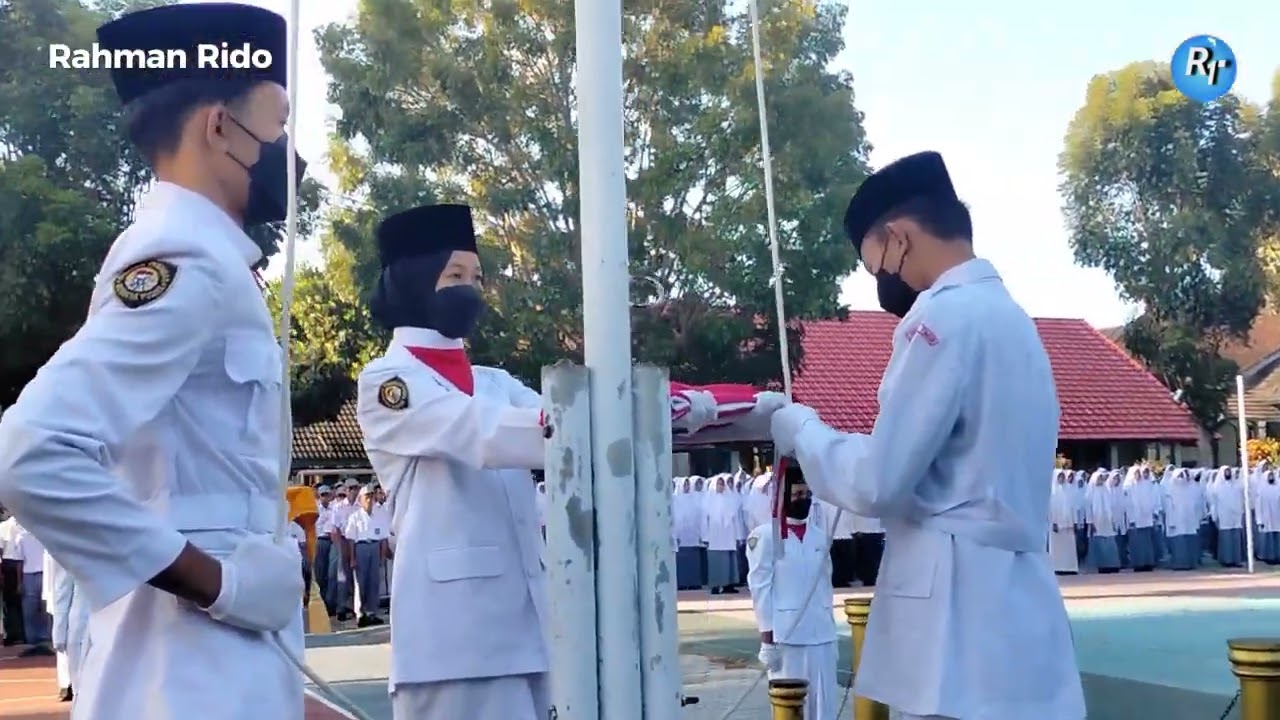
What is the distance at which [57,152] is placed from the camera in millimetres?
21141

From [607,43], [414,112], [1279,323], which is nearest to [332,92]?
[414,112]

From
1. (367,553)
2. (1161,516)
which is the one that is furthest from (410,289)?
(1161,516)

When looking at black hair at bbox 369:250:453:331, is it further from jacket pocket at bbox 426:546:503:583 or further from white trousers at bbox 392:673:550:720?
white trousers at bbox 392:673:550:720

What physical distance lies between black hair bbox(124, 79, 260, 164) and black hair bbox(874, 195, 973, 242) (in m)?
1.84

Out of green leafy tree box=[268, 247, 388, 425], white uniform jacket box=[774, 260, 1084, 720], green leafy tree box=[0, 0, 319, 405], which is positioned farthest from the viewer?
green leafy tree box=[268, 247, 388, 425]

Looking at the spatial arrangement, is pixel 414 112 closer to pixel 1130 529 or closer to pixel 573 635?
pixel 1130 529

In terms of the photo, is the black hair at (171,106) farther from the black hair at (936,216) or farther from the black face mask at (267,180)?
the black hair at (936,216)

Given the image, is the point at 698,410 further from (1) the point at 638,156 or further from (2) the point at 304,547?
(1) the point at 638,156

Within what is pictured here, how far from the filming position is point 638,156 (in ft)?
69.3

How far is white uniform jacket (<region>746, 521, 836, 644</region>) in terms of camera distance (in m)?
7.80

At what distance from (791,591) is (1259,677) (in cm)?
335

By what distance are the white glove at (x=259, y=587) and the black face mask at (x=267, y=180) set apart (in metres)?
0.64

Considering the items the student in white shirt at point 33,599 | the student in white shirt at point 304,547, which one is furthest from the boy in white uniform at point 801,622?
the student in white shirt at point 33,599

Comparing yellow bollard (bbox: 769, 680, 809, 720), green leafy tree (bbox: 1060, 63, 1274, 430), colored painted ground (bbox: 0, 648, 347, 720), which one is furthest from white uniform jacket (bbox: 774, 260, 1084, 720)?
green leafy tree (bbox: 1060, 63, 1274, 430)
